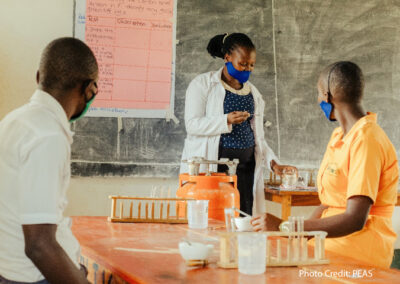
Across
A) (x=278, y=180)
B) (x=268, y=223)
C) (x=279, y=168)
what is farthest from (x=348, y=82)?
(x=278, y=180)

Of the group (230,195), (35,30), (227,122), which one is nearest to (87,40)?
(35,30)

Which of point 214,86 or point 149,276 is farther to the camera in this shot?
point 214,86

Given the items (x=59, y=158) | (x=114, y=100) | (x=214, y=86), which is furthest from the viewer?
(x=114, y=100)

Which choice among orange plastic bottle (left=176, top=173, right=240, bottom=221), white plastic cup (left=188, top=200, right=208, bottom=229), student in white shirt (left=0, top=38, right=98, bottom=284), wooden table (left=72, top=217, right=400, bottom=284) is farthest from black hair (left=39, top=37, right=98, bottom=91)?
orange plastic bottle (left=176, top=173, right=240, bottom=221)

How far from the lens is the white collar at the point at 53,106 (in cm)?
129

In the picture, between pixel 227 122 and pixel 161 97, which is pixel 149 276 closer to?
pixel 227 122

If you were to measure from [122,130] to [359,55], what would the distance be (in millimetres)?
2150

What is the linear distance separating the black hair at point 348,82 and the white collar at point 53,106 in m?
1.17

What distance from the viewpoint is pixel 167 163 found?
4098 mm

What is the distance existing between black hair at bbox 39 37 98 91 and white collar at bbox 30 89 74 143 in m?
0.04

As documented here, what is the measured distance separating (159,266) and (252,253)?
0.86 feet

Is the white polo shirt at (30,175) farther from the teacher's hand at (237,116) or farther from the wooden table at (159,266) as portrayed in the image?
the teacher's hand at (237,116)

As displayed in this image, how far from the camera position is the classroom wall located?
148 inches

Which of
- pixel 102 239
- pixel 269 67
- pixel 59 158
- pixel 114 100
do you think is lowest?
pixel 102 239
